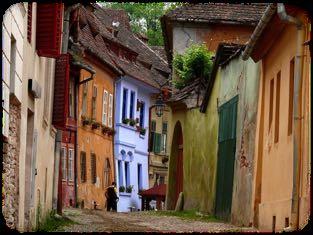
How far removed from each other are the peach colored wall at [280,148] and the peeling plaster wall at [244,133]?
36.1 inches

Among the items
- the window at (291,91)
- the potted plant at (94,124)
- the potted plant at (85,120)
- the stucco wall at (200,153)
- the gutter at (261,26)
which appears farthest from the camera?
the potted plant at (94,124)

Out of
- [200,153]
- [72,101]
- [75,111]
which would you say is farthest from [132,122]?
[200,153]

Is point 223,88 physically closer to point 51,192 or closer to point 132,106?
point 51,192

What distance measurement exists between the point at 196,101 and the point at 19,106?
17.4m

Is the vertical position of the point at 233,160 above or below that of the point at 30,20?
below

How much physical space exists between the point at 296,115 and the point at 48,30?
5321mm

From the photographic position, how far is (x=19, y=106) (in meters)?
14.6

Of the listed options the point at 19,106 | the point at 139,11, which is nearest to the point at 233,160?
the point at 19,106

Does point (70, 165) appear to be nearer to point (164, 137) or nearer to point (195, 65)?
point (195, 65)

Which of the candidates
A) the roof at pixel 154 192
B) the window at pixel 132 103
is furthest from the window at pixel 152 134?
the roof at pixel 154 192

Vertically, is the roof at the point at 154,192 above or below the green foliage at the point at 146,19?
below

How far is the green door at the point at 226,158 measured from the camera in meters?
23.8

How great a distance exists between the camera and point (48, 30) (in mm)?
18047

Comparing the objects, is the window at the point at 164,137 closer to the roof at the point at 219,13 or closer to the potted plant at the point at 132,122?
the potted plant at the point at 132,122
